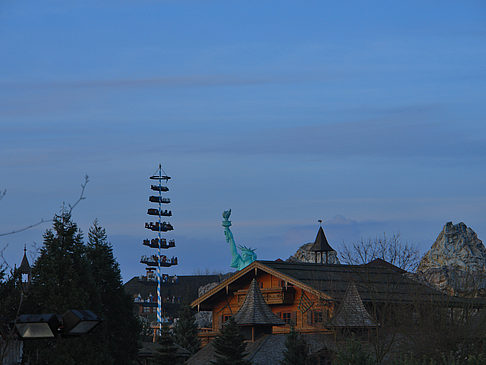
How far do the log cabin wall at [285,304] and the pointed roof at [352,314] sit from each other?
3760mm

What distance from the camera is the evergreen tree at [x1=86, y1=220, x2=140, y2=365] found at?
39.5 meters

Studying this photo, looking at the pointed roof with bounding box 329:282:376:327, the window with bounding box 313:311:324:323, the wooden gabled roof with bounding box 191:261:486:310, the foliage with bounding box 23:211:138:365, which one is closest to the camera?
the foliage with bounding box 23:211:138:365

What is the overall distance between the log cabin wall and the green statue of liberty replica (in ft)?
48.9

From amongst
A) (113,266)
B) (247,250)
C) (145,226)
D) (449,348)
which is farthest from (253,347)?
(145,226)

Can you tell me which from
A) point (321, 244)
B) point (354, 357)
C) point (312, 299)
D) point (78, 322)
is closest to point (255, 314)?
point (312, 299)

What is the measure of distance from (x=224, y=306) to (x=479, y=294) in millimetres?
16394

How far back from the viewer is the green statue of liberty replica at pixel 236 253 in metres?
69.3

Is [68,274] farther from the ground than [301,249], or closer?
closer

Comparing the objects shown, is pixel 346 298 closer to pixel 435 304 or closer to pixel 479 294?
pixel 435 304

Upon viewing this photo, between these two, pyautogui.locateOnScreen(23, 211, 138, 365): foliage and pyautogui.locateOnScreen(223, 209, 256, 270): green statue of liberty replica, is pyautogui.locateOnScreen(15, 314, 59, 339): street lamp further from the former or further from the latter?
pyautogui.locateOnScreen(223, 209, 256, 270): green statue of liberty replica

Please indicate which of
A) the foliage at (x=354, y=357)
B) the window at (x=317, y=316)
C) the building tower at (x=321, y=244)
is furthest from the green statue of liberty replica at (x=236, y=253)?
the foliage at (x=354, y=357)

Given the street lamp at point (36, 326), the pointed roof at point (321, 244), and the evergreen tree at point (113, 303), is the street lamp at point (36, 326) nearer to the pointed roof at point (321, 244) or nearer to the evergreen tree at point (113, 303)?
the evergreen tree at point (113, 303)

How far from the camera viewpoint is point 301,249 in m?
92.8

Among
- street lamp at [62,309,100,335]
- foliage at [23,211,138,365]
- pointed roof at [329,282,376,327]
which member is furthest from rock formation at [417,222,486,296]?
street lamp at [62,309,100,335]
